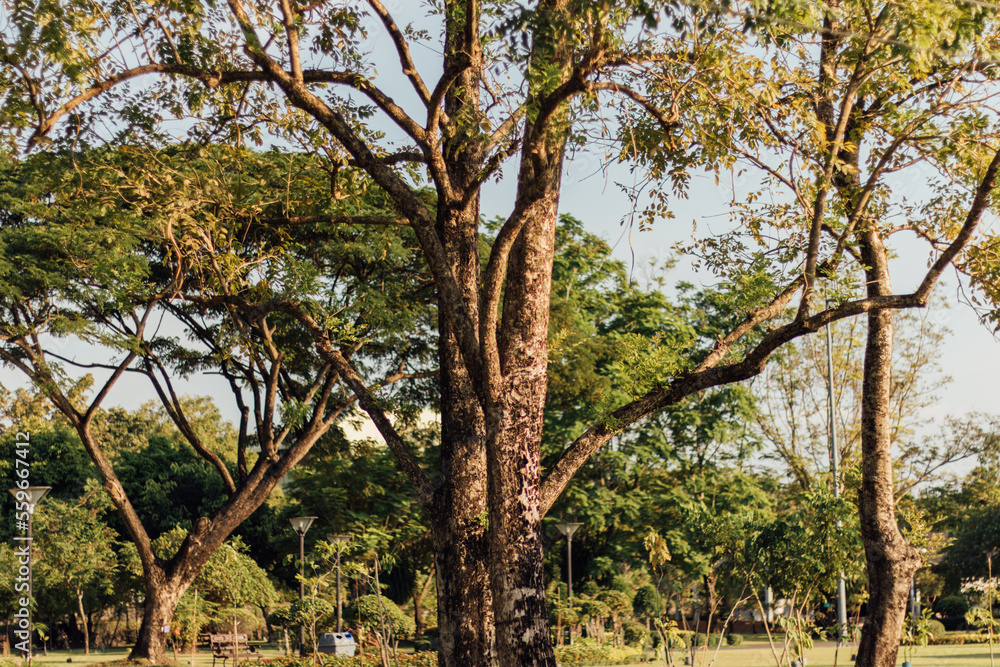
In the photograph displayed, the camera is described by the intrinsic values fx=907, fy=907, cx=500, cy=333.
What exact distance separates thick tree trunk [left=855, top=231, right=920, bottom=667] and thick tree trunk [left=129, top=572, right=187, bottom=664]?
1382cm

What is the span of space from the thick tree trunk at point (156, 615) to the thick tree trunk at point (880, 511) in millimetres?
13825

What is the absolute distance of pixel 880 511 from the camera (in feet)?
31.9

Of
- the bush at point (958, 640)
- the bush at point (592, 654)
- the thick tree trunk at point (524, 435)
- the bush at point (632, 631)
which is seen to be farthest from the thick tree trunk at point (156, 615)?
the bush at point (958, 640)

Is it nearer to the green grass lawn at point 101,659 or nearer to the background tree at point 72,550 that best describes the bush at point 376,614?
the green grass lawn at point 101,659

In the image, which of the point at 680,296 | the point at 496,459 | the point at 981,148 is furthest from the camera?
the point at 680,296

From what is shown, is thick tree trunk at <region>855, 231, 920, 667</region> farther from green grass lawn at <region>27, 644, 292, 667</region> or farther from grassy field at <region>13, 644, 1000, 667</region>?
green grass lawn at <region>27, 644, 292, 667</region>

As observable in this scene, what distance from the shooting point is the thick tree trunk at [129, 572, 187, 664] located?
709 inches

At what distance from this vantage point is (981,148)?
8109 mm

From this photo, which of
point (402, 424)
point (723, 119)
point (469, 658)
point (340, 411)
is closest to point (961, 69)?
point (723, 119)

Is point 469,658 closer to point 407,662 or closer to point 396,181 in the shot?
point 396,181

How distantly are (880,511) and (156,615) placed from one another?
1452 centimetres

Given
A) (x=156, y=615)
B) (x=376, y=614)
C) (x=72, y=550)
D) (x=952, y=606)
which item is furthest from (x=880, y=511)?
(x=952, y=606)

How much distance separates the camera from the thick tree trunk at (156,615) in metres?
18.0

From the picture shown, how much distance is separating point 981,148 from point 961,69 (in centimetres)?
74
